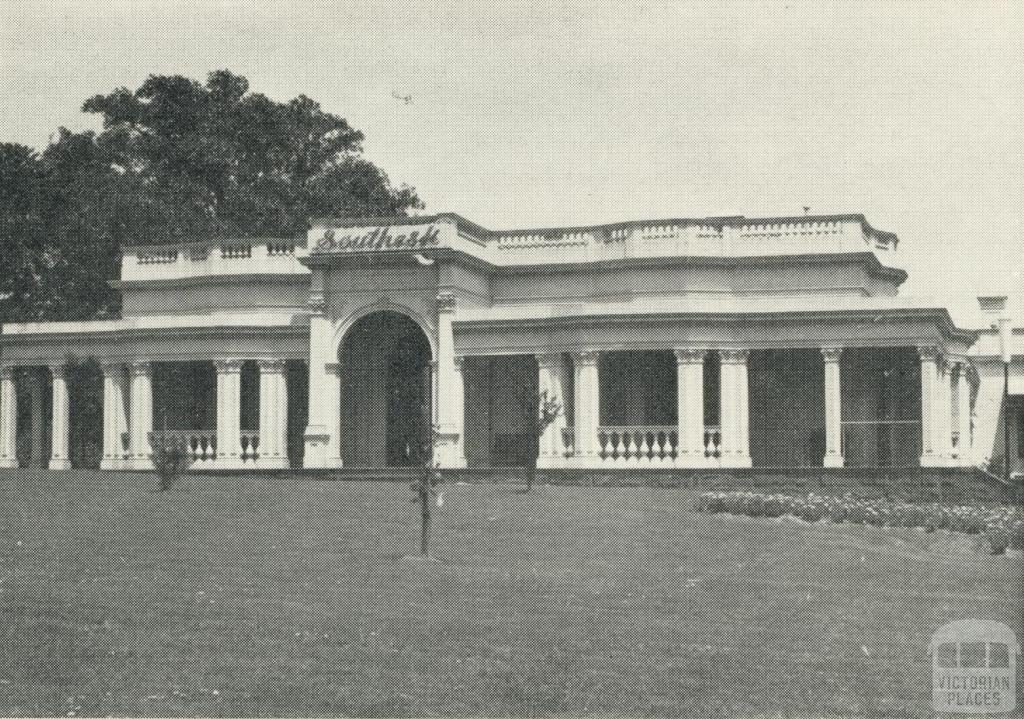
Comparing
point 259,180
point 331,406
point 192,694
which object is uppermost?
point 259,180

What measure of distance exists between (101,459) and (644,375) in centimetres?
1622

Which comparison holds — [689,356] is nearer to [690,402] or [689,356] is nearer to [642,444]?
[690,402]

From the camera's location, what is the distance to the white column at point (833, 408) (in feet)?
109

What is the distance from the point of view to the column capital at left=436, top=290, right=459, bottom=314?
36.6 metres

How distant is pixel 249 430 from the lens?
4019cm

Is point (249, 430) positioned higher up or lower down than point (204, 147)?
lower down

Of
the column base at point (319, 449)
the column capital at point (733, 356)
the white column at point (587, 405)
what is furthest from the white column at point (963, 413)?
the column base at point (319, 449)

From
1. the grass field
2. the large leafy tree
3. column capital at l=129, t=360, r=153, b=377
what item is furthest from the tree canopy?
the grass field

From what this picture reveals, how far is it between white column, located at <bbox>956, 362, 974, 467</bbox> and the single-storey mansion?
20cm

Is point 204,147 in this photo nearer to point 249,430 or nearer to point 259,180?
point 259,180

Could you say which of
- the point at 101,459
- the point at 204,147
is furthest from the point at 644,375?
the point at 204,147

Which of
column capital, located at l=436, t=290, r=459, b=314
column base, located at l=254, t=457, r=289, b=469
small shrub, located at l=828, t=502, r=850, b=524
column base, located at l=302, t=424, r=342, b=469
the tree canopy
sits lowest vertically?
small shrub, located at l=828, t=502, r=850, b=524

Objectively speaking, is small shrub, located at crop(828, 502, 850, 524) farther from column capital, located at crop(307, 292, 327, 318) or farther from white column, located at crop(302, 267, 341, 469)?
column capital, located at crop(307, 292, 327, 318)

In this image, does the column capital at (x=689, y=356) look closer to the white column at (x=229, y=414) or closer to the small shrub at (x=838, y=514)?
the small shrub at (x=838, y=514)
